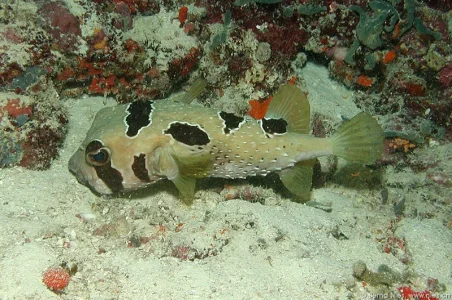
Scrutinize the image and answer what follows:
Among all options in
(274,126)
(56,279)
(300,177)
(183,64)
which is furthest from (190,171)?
(183,64)

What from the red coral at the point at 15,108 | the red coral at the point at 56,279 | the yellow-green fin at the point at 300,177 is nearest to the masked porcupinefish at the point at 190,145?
the yellow-green fin at the point at 300,177

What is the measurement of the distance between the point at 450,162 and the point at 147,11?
5554 millimetres

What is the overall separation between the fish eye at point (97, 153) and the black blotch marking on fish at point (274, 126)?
75.1 inches

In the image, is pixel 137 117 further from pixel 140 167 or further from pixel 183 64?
pixel 183 64

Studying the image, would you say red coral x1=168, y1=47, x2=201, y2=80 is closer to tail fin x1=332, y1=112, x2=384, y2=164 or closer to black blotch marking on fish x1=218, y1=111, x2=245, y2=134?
Answer: black blotch marking on fish x1=218, y1=111, x2=245, y2=134

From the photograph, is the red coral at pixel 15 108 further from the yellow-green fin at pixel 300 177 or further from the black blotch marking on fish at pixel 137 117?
the yellow-green fin at pixel 300 177

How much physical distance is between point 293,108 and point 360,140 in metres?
0.92

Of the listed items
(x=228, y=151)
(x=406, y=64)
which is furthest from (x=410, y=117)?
(x=228, y=151)

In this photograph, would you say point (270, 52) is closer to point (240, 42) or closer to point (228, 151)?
point (240, 42)

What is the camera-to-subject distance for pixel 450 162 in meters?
5.99

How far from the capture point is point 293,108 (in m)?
4.77

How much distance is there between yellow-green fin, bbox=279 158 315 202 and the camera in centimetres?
483

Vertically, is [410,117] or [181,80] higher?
[410,117]

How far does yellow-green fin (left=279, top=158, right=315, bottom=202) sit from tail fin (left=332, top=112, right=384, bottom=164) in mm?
→ 452
